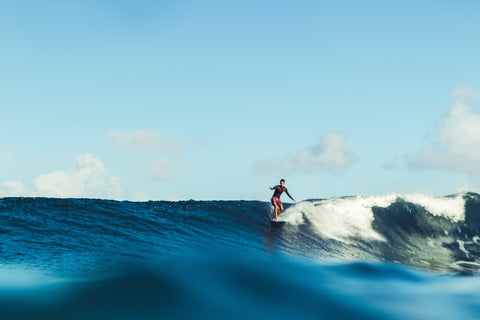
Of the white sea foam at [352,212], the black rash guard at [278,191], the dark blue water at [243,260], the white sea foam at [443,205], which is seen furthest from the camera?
the white sea foam at [443,205]

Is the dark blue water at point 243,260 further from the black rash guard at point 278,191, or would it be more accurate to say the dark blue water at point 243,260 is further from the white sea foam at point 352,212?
the black rash guard at point 278,191

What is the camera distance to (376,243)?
16297 millimetres

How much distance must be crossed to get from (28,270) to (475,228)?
18998mm

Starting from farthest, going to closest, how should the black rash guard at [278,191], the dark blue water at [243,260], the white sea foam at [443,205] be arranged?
the white sea foam at [443,205] → the black rash guard at [278,191] → the dark blue water at [243,260]

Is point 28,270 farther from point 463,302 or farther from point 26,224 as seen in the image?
point 463,302

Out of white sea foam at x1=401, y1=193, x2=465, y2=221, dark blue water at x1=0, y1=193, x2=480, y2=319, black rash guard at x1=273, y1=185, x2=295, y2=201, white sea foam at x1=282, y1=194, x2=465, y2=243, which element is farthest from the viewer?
white sea foam at x1=401, y1=193, x2=465, y2=221

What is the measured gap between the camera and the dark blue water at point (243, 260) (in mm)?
8250

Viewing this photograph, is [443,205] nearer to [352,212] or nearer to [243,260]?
[352,212]

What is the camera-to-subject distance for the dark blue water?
8250mm

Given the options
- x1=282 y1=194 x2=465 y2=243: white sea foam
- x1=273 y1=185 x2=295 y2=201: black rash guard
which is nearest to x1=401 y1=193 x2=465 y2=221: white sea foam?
x1=282 y1=194 x2=465 y2=243: white sea foam

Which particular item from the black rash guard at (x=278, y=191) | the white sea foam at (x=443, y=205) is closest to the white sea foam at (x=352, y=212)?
the white sea foam at (x=443, y=205)

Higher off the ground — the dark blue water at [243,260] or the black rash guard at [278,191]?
the black rash guard at [278,191]

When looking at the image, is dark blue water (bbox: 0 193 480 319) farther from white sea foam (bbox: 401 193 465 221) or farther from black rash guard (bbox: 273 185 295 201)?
black rash guard (bbox: 273 185 295 201)

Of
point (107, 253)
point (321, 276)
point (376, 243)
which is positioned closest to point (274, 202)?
point (376, 243)
